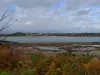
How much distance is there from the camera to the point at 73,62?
12.4m

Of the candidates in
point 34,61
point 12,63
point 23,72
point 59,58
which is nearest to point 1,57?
point 12,63

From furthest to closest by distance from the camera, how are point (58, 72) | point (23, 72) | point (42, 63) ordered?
point (42, 63) < point (58, 72) < point (23, 72)

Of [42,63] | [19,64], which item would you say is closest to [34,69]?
[42,63]

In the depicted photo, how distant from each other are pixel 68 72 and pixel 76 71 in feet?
0.85

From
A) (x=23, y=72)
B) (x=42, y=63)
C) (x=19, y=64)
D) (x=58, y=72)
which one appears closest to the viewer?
(x=23, y=72)

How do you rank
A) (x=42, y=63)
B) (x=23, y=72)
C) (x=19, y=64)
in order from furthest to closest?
1. (x=19, y=64)
2. (x=42, y=63)
3. (x=23, y=72)

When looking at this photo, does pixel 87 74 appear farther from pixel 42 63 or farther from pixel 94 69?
pixel 42 63

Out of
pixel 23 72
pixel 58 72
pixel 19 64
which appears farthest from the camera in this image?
pixel 19 64

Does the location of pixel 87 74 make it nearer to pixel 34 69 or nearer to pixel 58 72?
pixel 58 72

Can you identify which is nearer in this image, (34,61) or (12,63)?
(34,61)

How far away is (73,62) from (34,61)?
160cm

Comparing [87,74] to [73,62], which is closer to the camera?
[87,74]

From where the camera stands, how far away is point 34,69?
1205 cm

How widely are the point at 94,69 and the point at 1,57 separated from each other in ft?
16.0
